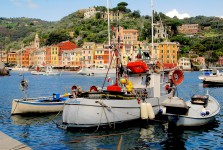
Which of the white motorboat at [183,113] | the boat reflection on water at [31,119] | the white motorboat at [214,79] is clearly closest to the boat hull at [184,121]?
the white motorboat at [183,113]

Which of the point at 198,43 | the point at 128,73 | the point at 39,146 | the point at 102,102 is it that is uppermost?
the point at 198,43

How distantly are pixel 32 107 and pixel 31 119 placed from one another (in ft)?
5.21

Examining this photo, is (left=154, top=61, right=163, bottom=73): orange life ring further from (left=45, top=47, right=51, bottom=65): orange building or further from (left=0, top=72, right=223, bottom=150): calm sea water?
(left=45, top=47, right=51, bottom=65): orange building

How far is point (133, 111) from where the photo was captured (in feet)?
80.0

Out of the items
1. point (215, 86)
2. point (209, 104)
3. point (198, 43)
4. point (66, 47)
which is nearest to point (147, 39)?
point (198, 43)

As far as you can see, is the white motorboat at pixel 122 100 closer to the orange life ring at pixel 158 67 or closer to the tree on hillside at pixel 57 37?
the orange life ring at pixel 158 67

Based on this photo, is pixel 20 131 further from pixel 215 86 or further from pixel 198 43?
pixel 198 43

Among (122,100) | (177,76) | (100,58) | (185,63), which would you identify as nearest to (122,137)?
(122,100)

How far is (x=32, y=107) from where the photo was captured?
29.9 meters

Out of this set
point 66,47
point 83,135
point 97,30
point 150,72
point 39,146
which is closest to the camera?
point 39,146

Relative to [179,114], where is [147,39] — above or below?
above

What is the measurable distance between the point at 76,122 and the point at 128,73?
22.8 feet

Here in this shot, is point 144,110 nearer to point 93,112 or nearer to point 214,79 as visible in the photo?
point 93,112

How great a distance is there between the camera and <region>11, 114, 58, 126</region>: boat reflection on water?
1074 inches
